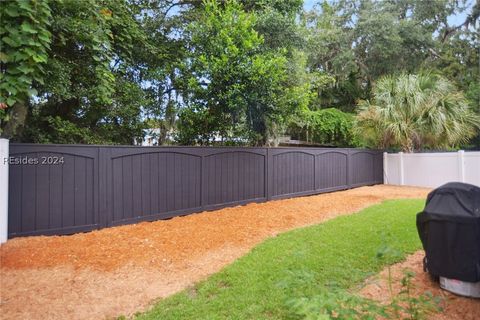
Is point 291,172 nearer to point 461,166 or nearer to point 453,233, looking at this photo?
point 461,166

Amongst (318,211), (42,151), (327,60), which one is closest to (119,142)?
(42,151)

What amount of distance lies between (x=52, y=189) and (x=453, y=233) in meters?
4.77

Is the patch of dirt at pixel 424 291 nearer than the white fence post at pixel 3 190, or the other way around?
the patch of dirt at pixel 424 291

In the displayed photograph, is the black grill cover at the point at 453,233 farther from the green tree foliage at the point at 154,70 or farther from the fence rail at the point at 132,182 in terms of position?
the green tree foliage at the point at 154,70

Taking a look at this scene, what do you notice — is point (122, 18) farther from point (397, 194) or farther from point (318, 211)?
point (397, 194)

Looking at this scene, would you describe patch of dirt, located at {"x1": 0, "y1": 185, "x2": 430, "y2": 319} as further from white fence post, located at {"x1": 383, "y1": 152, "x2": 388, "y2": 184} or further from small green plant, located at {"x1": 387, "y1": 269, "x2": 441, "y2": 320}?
white fence post, located at {"x1": 383, "y1": 152, "x2": 388, "y2": 184}

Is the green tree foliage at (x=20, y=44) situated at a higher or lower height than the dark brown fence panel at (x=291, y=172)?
higher

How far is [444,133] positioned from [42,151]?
1078 cm

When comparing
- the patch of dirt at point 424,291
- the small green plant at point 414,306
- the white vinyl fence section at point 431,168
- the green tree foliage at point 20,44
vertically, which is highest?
the green tree foliage at point 20,44

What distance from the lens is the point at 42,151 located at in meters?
4.30

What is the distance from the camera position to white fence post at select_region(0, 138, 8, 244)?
386 cm

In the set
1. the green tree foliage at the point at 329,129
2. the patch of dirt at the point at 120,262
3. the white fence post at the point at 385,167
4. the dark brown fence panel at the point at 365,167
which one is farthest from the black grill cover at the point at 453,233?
the green tree foliage at the point at 329,129

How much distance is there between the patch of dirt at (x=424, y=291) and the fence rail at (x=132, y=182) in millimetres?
3758

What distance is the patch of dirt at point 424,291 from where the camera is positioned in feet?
8.16
